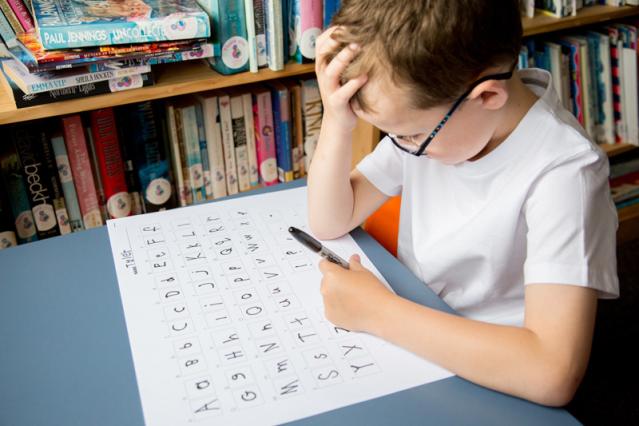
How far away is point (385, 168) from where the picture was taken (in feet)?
3.58

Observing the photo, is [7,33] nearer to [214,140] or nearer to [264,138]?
[214,140]

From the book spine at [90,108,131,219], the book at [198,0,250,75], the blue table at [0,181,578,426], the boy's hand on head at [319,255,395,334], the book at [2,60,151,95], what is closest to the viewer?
the blue table at [0,181,578,426]

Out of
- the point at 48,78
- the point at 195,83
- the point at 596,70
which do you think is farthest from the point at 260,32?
the point at 596,70

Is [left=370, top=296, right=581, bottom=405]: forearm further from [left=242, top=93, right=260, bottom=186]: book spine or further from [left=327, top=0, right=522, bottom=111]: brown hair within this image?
[left=242, top=93, right=260, bottom=186]: book spine

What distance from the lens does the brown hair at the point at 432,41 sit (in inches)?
28.5

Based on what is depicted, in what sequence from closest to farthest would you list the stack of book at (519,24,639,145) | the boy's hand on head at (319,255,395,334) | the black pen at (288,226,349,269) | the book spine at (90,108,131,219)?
the boy's hand on head at (319,255,395,334), the black pen at (288,226,349,269), the book spine at (90,108,131,219), the stack of book at (519,24,639,145)

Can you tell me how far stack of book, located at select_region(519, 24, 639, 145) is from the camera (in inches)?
74.3

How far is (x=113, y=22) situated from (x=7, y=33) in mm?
217

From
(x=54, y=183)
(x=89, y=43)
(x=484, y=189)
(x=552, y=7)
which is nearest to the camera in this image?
(x=484, y=189)

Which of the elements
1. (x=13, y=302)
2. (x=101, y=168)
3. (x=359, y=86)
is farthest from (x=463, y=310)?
(x=101, y=168)

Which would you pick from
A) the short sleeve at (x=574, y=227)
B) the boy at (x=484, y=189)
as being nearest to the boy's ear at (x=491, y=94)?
the boy at (x=484, y=189)

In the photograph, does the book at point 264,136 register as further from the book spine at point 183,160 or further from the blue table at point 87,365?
the blue table at point 87,365

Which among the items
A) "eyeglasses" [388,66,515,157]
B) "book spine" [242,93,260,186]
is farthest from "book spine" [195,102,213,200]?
"eyeglasses" [388,66,515,157]

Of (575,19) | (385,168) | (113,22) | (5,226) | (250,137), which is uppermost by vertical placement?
(113,22)
